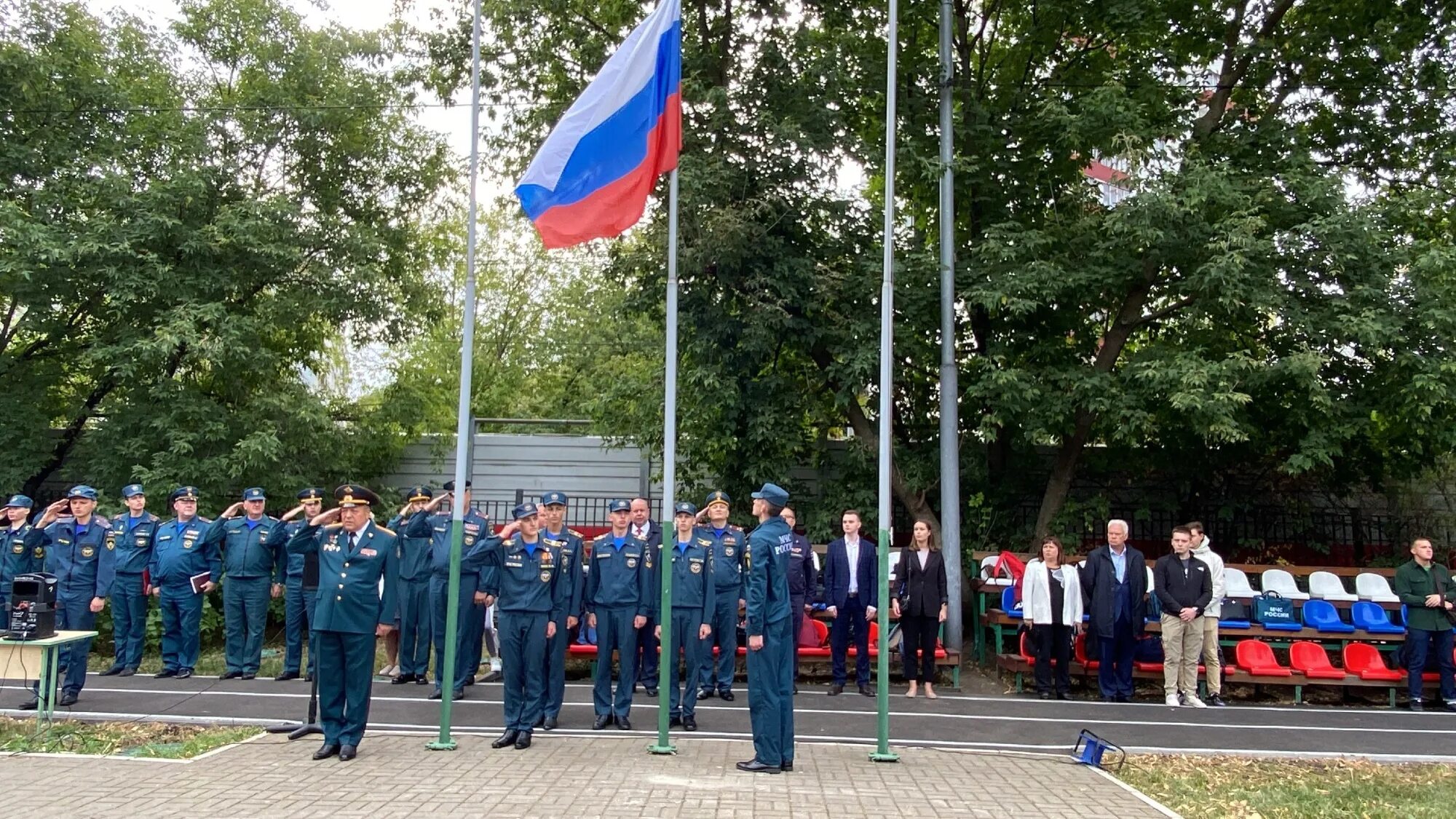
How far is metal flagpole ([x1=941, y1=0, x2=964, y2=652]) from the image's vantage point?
1188 cm

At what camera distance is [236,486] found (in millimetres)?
14242

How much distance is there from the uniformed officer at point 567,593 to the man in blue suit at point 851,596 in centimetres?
292

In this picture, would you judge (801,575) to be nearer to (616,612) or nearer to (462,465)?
(616,612)

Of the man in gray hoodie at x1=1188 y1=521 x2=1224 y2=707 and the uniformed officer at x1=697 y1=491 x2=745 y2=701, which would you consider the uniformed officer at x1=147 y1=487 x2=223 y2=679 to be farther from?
the man in gray hoodie at x1=1188 y1=521 x2=1224 y2=707

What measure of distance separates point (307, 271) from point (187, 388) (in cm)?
232

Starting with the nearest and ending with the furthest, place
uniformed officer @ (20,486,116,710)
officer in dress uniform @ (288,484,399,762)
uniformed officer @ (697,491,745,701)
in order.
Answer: officer in dress uniform @ (288,484,399,762) < uniformed officer @ (697,491,745,701) < uniformed officer @ (20,486,116,710)

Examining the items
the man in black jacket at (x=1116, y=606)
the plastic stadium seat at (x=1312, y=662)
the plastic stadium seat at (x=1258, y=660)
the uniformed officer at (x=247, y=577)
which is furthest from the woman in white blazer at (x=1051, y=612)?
the uniformed officer at (x=247, y=577)

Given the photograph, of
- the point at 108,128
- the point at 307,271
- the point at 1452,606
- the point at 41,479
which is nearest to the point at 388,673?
the point at 307,271

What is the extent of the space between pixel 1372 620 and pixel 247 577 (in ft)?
40.7

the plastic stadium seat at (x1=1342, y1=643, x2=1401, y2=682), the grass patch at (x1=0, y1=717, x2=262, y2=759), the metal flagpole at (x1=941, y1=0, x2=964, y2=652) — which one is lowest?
the grass patch at (x1=0, y1=717, x2=262, y2=759)

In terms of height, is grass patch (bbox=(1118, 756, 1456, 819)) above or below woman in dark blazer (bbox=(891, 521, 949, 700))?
below

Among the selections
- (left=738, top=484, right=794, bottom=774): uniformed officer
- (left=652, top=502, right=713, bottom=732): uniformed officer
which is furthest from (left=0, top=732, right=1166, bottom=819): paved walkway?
(left=652, top=502, right=713, bottom=732): uniformed officer

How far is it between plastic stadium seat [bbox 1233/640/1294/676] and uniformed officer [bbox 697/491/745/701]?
215 inches

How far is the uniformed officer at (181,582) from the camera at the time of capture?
37.3 feet
